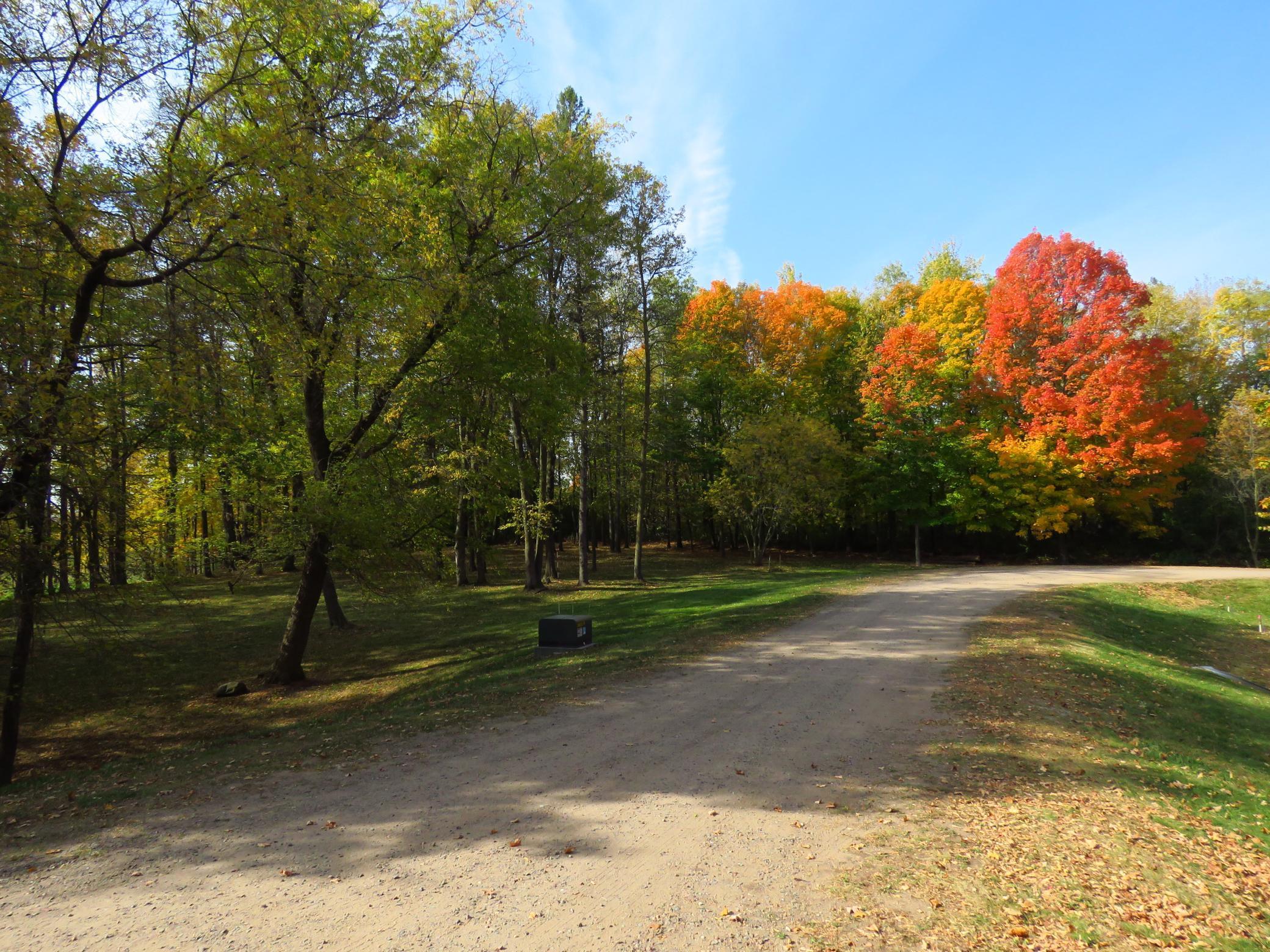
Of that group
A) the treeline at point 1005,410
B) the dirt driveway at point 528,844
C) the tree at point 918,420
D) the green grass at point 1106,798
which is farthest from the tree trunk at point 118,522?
the tree at point 918,420

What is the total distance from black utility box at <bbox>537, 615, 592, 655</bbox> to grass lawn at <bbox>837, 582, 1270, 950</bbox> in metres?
6.33

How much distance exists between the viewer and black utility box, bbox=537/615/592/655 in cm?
1193

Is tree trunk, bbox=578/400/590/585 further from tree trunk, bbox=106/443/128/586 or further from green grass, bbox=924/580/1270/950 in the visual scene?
tree trunk, bbox=106/443/128/586

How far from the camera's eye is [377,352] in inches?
486

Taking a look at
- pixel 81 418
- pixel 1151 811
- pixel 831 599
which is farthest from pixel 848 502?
pixel 81 418

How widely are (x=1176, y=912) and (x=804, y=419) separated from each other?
2816 centimetres

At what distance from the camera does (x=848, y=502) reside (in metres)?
36.6

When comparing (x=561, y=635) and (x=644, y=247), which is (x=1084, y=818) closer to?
(x=561, y=635)

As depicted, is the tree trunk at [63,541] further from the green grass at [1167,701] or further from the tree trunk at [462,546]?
the tree trunk at [462,546]

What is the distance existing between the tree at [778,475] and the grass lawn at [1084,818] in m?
19.1

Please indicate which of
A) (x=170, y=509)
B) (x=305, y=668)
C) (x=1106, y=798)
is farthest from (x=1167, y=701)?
(x=170, y=509)

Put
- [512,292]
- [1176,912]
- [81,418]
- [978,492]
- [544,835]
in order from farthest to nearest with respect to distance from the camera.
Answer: [978,492] < [512,292] < [81,418] < [544,835] < [1176,912]

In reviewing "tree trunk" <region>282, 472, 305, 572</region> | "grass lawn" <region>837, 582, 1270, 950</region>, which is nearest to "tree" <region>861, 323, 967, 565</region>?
"grass lawn" <region>837, 582, 1270, 950</region>

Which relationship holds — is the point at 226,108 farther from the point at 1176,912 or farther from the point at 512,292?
the point at 1176,912
